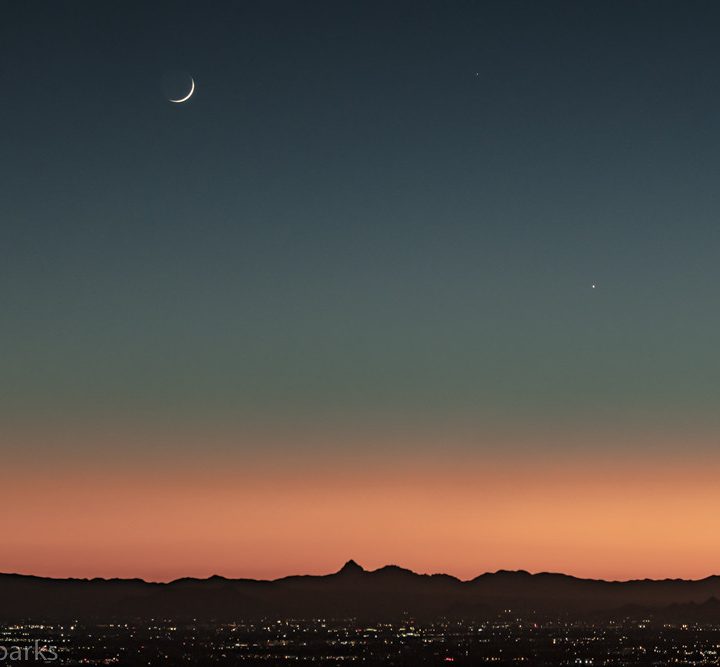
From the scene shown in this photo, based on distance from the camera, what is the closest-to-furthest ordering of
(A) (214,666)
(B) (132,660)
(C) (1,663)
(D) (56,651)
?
(C) (1,663)
(A) (214,666)
(B) (132,660)
(D) (56,651)

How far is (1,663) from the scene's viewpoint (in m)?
138

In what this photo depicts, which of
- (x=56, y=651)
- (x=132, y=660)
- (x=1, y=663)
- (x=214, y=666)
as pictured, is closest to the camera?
(x=1, y=663)

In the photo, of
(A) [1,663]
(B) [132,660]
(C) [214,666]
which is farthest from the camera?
(B) [132,660]

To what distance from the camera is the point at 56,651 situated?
183250 mm

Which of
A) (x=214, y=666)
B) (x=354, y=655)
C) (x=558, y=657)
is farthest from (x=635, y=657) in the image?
(x=214, y=666)

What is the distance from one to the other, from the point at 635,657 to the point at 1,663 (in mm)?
108370

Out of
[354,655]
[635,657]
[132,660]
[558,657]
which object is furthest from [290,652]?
[635,657]

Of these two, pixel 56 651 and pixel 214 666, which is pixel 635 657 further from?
pixel 56 651

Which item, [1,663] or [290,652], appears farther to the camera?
[290,652]

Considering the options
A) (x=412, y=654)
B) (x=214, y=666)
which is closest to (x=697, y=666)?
(x=412, y=654)

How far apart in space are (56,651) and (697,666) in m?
104

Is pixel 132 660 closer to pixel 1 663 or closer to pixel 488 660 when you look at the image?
pixel 1 663

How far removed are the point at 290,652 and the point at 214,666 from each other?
1639 inches

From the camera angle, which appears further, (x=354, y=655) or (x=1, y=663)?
(x=354, y=655)
